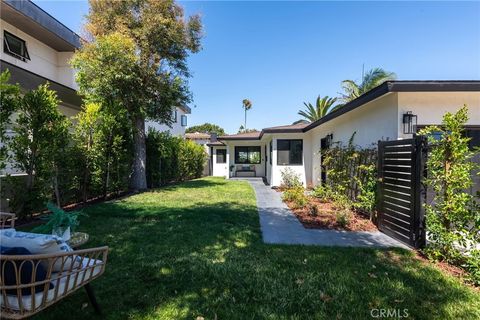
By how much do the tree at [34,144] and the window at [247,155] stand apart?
16029mm

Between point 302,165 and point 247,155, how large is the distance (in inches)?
343

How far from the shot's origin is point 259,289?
3.14 meters

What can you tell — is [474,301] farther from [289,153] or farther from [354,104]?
[289,153]

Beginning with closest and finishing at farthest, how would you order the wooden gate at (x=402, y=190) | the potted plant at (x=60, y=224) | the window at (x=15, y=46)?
the potted plant at (x=60, y=224) → the wooden gate at (x=402, y=190) → the window at (x=15, y=46)

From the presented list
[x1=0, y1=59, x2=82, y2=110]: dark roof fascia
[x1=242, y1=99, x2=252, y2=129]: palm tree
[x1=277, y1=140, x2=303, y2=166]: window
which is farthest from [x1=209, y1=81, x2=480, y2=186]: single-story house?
[x1=242, y1=99, x2=252, y2=129]: palm tree

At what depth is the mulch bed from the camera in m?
6.07

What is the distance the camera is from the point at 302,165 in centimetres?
1378

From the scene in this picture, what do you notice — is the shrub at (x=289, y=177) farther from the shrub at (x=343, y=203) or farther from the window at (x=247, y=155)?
the window at (x=247, y=155)

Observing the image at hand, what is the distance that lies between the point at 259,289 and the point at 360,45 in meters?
10.3

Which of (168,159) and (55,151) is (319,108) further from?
(55,151)

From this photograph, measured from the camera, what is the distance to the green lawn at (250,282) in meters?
2.73

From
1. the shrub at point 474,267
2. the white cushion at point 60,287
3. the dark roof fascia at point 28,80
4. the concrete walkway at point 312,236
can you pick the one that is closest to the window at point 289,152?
the concrete walkway at point 312,236

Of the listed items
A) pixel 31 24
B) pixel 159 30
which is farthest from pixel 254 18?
pixel 31 24

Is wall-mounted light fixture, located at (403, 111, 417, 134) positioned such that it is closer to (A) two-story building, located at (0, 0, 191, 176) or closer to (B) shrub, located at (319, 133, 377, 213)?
(B) shrub, located at (319, 133, 377, 213)
